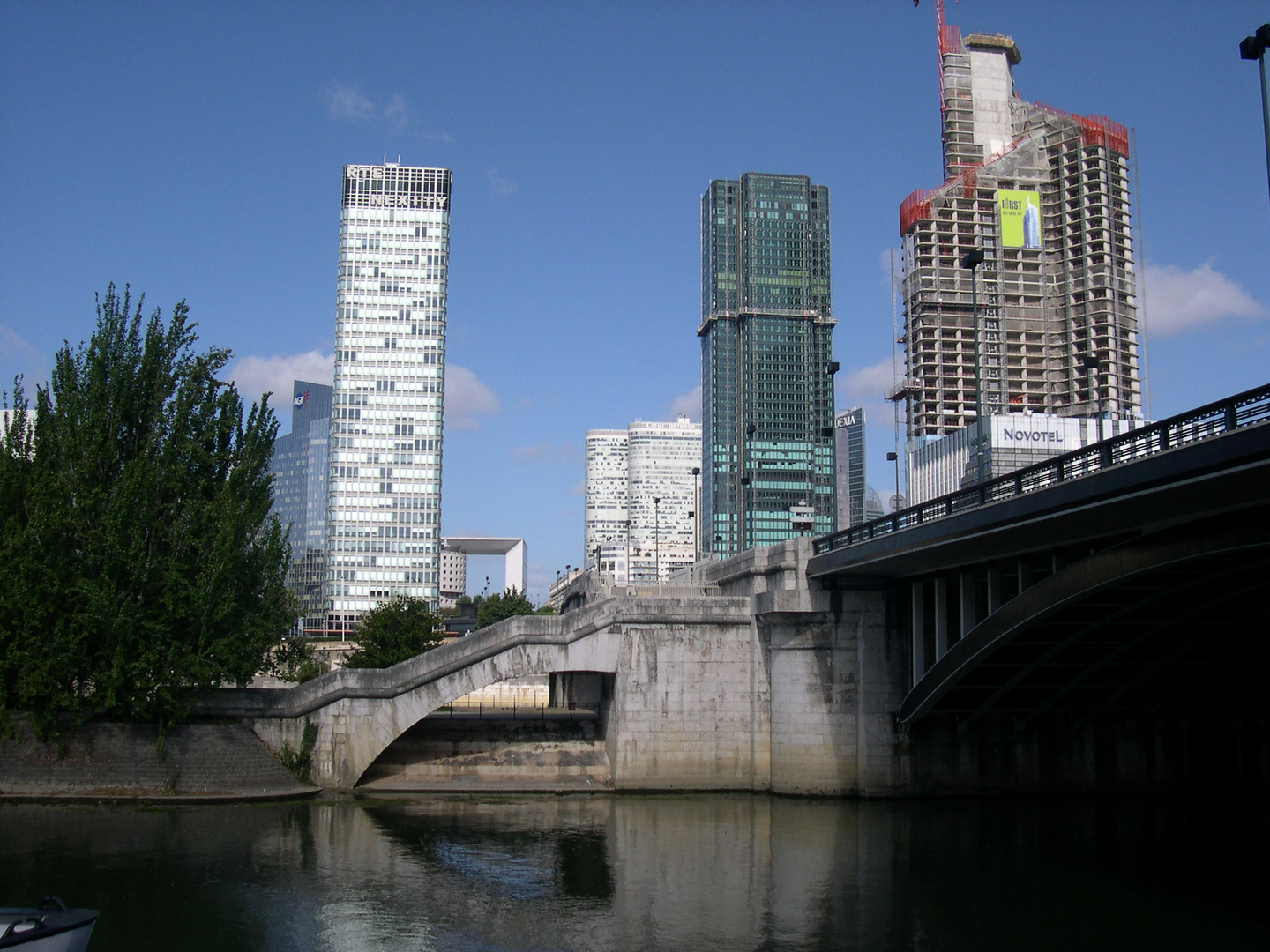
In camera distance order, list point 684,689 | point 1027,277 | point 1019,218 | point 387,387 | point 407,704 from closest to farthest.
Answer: point 407,704, point 684,689, point 387,387, point 1019,218, point 1027,277

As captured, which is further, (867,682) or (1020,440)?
(1020,440)

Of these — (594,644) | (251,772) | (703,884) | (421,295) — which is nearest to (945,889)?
(703,884)

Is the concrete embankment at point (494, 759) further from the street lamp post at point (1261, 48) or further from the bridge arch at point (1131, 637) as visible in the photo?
the street lamp post at point (1261, 48)

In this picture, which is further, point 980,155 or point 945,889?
point 980,155

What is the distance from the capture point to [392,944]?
23.8 m

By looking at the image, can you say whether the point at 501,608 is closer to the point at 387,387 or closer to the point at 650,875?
the point at 387,387

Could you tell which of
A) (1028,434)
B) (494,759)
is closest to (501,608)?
(1028,434)

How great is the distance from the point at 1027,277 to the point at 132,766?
5634 inches

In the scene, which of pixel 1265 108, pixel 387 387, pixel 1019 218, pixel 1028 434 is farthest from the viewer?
pixel 1019 218

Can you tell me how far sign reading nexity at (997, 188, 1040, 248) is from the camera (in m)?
151

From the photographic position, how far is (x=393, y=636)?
234ft

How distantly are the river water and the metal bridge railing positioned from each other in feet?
34.9

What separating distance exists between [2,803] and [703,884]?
2612 cm

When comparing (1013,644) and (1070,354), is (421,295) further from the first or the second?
(1013,644)
